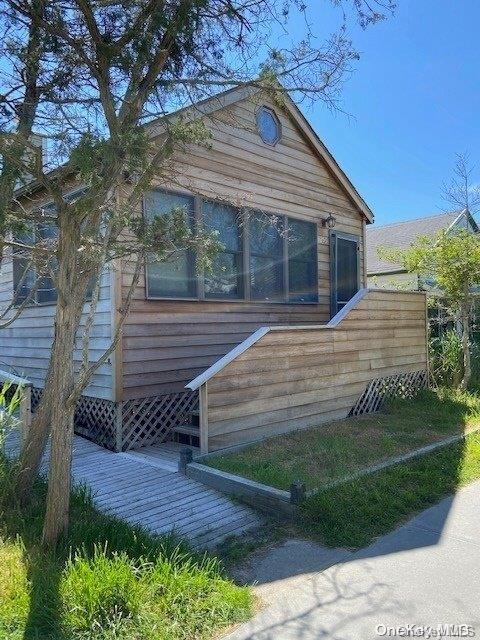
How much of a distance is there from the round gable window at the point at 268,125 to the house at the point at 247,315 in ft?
0.08

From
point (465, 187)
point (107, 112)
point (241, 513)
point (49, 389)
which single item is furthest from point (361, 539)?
point (465, 187)

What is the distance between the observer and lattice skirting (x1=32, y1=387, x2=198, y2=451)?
6.18 m

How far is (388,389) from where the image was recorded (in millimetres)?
8516

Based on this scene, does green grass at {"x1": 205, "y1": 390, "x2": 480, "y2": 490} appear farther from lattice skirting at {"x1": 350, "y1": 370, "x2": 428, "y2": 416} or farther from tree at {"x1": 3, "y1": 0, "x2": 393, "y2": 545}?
tree at {"x1": 3, "y1": 0, "x2": 393, "y2": 545}

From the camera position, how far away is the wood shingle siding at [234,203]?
20.9ft

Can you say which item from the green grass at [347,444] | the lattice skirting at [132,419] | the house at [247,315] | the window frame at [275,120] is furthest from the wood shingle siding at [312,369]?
the window frame at [275,120]

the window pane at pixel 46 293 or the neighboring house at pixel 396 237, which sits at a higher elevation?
the neighboring house at pixel 396 237

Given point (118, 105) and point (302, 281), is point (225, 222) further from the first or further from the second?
point (118, 105)

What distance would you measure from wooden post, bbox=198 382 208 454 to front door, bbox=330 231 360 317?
185 inches

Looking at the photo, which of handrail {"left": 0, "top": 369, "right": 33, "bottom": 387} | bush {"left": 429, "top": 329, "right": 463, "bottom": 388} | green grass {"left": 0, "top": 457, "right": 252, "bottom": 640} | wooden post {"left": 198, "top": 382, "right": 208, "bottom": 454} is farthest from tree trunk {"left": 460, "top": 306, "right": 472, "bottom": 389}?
handrail {"left": 0, "top": 369, "right": 33, "bottom": 387}

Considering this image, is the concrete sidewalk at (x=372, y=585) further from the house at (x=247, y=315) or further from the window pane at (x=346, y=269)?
the window pane at (x=346, y=269)

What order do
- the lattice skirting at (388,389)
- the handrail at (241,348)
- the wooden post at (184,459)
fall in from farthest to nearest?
the lattice skirting at (388,389)
the handrail at (241,348)
the wooden post at (184,459)

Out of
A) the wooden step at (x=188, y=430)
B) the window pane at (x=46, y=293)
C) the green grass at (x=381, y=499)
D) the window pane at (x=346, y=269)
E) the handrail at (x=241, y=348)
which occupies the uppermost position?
the window pane at (x=346, y=269)

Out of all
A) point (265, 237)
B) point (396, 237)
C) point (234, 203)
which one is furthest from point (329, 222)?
point (396, 237)
